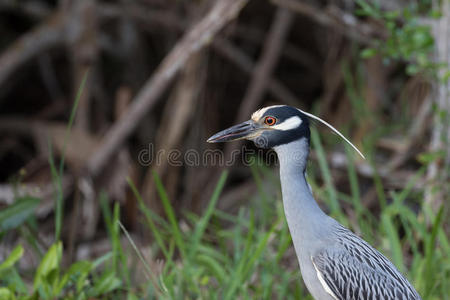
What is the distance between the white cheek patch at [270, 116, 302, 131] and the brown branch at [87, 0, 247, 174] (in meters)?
1.46

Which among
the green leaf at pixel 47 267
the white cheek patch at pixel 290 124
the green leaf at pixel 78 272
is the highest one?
the white cheek patch at pixel 290 124

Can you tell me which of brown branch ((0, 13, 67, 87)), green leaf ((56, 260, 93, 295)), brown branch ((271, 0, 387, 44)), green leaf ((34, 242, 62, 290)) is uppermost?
brown branch ((0, 13, 67, 87))

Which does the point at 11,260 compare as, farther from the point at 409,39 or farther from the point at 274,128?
the point at 409,39

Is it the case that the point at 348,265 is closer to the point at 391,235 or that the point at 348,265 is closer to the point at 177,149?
the point at 391,235

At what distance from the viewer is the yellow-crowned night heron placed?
2158 mm

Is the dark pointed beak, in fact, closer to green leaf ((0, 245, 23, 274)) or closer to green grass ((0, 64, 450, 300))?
green grass ((0, 64, 450, 300))

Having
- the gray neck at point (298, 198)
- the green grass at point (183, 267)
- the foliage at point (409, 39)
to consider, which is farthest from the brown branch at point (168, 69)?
the gray neck at point (298, 198)

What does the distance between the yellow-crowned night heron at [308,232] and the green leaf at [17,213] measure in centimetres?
91

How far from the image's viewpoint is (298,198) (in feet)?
7.22

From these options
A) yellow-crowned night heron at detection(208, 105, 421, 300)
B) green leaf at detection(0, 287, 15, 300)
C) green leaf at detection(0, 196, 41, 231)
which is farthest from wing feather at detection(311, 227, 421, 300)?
green leaf at detection(0, 196, 41, 231)

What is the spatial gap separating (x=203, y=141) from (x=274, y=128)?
2.22 metres

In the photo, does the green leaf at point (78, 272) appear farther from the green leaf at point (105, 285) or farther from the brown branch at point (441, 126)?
the brown branch at point (441, 126)

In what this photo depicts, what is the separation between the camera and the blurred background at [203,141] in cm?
276

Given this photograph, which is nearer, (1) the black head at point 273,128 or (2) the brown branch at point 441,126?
(1) the black head at point 273,128
